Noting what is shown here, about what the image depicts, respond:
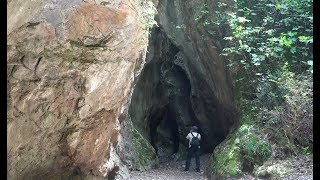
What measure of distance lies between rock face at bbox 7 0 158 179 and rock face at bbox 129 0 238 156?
6209mm

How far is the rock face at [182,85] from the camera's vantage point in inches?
548

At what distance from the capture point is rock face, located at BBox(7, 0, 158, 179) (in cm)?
570

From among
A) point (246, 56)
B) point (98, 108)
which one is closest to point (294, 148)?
point (246, 56)

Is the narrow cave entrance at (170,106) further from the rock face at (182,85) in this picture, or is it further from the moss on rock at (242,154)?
the moss on rock at (242,154)

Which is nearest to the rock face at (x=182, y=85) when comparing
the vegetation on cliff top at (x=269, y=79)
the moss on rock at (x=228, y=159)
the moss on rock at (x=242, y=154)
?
the vegetation on cliff top at (x=269, y=79)

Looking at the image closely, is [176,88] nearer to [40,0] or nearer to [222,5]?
[222,5]

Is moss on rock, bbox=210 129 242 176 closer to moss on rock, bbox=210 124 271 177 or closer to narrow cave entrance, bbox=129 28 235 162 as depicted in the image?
moss on rock, bbox=210 124 271 177

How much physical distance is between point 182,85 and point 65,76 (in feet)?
48.6

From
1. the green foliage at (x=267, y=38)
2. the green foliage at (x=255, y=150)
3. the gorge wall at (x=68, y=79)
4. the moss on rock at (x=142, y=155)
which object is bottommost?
the moss on rock at (x=142, y=155)

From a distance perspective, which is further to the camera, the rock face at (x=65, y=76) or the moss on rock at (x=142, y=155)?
the moss on rock at (x=142, y=155)

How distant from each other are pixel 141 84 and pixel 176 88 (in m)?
3.64

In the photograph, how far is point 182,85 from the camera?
2072 cm

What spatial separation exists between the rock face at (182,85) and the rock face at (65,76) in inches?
244

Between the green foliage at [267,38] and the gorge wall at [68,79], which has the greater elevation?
the green foliage at [267,38]
